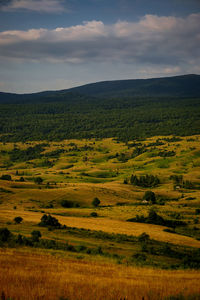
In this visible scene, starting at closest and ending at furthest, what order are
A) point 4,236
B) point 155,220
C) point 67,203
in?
1. point 4,236
2. point 155,220
3. point 67,203

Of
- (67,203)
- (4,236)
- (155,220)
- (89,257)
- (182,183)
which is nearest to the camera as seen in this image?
(89,257)

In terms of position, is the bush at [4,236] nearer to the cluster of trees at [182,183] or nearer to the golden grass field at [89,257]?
the golden grass field at [89,257]

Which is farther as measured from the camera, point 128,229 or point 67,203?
point 67,203

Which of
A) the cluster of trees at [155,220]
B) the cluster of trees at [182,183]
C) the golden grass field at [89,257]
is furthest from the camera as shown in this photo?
the cluster of trees at [182,183]

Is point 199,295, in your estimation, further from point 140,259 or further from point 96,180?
point 96,180

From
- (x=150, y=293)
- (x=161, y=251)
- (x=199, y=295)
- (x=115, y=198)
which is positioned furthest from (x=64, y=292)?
(x=115, y=198)

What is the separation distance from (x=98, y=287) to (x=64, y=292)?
6.73ft

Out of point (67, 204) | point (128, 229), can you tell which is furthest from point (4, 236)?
point (67, 204)

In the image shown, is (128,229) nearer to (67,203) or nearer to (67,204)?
(67,204)

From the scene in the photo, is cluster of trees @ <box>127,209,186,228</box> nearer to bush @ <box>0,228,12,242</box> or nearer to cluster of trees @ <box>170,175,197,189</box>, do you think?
bush @ <box>0,228,12,242</box>

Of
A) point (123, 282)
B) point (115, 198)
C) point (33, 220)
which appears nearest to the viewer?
point (123, 282)

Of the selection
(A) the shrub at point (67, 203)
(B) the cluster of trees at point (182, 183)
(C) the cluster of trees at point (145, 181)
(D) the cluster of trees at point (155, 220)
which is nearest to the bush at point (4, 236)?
(D) the cluster of trees at point (155, 220)

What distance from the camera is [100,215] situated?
78.9 meters

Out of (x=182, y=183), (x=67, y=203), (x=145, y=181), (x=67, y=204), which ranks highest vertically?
(x=67, y=203)
